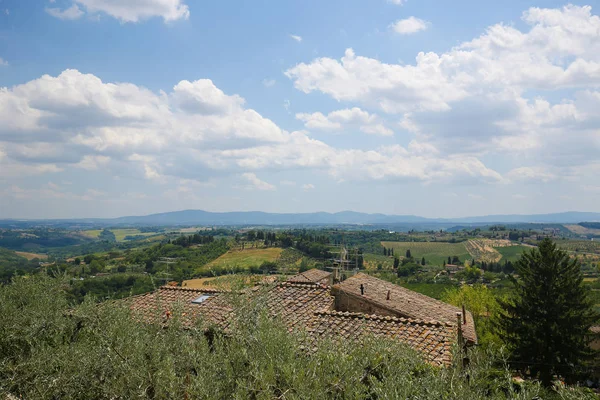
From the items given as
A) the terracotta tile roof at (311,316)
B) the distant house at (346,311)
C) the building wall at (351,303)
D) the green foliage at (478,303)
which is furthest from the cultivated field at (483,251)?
the terracotta tile roof at (311,316)

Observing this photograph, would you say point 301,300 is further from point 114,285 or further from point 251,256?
point 251,256

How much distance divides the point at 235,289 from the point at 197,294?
1077cm

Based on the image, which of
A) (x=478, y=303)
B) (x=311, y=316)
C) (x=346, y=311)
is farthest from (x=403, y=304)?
(x=478, y=303)

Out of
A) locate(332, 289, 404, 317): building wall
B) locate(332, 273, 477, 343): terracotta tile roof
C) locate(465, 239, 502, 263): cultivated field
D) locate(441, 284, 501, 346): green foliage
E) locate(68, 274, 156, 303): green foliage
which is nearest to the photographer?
locate(332, 273, 477, 343): terracotta tile roof

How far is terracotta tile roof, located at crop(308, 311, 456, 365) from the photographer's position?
12.6 meters

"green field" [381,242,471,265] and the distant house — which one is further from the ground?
the distant house

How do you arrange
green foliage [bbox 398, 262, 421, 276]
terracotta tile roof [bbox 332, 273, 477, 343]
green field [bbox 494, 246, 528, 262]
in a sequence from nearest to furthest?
1. terracotta tile roof [bbox 332, 273, 477, 343]
2. green foliage [bbox 398, 262, 421, 276]
3. green field [bbox 494, 246, 528, 262]

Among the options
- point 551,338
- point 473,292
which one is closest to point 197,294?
point 551,338

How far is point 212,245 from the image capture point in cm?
10688

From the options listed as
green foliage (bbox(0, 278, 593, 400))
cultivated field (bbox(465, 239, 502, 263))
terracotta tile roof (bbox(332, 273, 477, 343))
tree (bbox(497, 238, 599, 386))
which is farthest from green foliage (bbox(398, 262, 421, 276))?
green foliage (bbox(0, 278, 593, 400))

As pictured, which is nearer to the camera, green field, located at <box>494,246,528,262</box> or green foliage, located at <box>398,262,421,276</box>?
green foliage, located at <box>398,262,421,276</box>

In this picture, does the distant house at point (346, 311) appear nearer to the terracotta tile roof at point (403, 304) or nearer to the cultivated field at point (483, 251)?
the terracotta tile roof at point (403, 304)

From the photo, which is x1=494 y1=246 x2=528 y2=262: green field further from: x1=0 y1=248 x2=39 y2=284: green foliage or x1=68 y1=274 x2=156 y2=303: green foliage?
x1=0 y1=248 x2=39 y2=284: green foliage

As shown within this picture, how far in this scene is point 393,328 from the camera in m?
13.8
